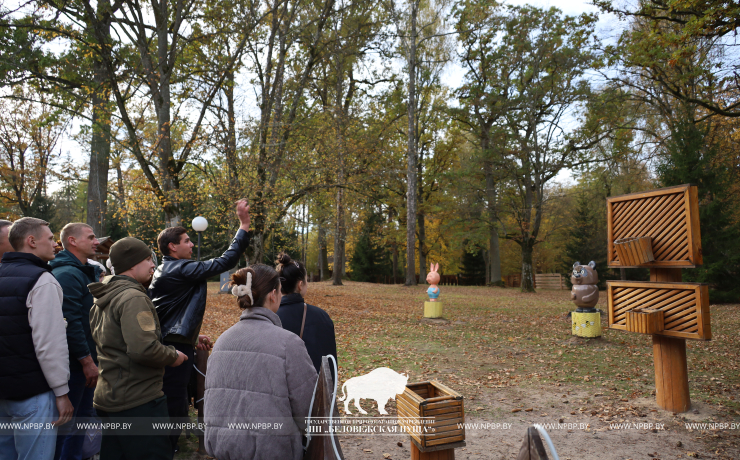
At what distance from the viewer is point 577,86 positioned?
73.6 ft

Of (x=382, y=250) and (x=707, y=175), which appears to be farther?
(x=382, y=250)

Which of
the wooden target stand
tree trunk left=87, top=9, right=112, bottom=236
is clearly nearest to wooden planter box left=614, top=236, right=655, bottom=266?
the wooden target stand

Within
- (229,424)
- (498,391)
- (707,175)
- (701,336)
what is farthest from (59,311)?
(707,175)

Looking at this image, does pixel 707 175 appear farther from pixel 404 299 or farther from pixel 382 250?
pixel 382 250

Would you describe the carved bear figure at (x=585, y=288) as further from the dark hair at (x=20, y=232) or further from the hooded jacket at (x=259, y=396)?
the dark hair at (x=20, y=232)

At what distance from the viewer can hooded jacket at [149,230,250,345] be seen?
11.9 feet

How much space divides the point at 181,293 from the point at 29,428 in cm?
134

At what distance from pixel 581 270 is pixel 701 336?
5262 mm

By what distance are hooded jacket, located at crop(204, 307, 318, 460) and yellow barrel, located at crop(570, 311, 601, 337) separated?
8838 millimetres

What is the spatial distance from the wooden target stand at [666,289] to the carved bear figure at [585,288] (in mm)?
4065

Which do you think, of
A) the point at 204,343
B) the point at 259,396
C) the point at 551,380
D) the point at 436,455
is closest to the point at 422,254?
the point at 551,380

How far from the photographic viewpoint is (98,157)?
13.7 metres

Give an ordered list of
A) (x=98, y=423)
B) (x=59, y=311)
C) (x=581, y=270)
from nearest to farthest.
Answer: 1. (x=59, y=311)
2. (x=98, y=423)
3. (x=581, y=270)

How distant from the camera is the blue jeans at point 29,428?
9.13ft
